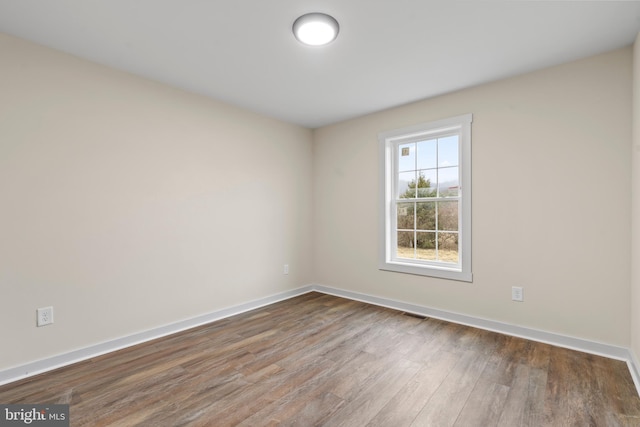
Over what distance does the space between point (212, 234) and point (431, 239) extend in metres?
2.55

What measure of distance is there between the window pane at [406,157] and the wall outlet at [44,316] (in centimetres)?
372

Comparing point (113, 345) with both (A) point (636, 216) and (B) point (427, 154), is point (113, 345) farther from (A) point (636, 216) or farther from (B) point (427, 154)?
(A) point (636, 216)

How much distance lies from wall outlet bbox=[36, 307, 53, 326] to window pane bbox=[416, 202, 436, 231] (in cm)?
363

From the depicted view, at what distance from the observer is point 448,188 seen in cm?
346

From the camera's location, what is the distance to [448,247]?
136 inches

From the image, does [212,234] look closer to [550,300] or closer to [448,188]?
[448,188]

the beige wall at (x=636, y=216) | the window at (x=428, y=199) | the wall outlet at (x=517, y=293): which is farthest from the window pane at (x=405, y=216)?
the beige wall at (x=636, y=216)

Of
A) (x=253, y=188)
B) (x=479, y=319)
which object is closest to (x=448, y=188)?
(x=479, y=319)

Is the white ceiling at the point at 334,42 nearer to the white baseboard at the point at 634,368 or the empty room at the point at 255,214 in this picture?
the empty room at the point at 255,214

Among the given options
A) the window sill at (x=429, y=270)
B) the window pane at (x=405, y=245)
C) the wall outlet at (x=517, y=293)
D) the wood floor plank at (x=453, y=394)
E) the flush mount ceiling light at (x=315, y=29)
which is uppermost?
the flush mount ceiling light at (x=315, y=29)

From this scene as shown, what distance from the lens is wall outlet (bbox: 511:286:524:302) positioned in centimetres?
288

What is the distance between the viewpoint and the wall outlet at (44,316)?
2.29m

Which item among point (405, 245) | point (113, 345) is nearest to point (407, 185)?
point (405, 245)

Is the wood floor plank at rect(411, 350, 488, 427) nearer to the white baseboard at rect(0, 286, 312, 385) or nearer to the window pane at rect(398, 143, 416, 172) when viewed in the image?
the window pane at rect(398, 143, 416, 172)
